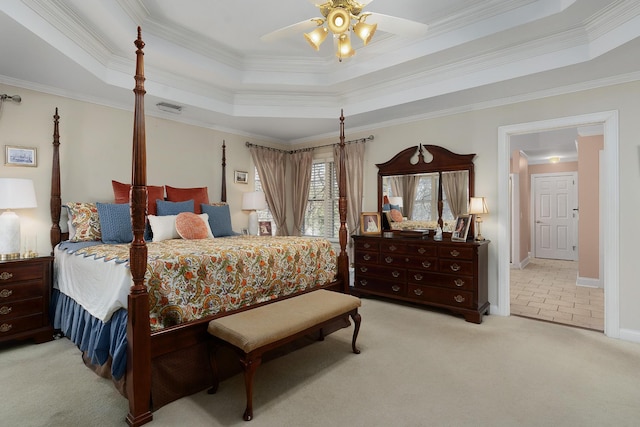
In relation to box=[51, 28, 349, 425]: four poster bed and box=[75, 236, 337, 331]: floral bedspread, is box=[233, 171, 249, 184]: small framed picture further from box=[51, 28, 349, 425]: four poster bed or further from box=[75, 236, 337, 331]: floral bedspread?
box=[51, 28, 349, 425]: four poster bed

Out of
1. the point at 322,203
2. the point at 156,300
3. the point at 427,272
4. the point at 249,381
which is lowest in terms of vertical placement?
the point at 249,381

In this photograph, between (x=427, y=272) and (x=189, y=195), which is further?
(x=189, y=195)

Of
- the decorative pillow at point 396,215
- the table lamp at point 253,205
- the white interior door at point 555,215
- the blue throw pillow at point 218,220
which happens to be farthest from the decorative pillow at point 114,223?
the white interior door at point 555,215

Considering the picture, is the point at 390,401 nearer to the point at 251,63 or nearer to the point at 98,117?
the point at 251,63

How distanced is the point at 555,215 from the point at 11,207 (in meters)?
9.41

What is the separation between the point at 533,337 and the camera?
10.3 feet

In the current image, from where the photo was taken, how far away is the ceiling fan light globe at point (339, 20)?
6.86ft

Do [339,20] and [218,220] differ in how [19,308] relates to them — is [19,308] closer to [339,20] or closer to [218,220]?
[218,220]

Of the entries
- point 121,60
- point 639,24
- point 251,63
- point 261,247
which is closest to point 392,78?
point 251,63

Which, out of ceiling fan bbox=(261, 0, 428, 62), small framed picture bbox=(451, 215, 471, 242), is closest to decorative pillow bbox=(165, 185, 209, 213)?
ceiling fan bbox=(261, 0, 428, 62)

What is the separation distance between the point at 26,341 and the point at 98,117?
7.73ft

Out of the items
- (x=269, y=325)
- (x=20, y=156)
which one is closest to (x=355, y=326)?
(x=269, y=325)

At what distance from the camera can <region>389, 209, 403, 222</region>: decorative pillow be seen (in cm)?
458

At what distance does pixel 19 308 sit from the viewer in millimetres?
2844
